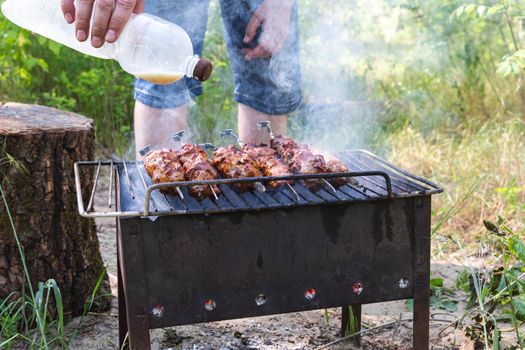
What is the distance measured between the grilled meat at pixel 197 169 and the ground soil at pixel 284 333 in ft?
2.83

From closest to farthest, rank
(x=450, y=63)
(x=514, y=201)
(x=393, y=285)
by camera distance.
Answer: (x=393, y=285)
(x=514, y=201)
(x=450, y=63)

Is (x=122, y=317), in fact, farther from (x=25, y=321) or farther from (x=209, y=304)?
(x=209, y=304)

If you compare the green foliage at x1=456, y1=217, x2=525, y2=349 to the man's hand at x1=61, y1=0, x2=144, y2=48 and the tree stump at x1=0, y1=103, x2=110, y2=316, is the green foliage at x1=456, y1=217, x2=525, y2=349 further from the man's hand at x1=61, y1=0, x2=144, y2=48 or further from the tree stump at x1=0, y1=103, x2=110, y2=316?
the tree stump at x1=0, y1=103, x2=110, y2=316

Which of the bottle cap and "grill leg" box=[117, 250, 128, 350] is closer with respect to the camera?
the bottle cap

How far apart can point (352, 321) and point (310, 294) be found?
27.3 inches

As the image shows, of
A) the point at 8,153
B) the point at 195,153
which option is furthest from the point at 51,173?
the point at 195,153

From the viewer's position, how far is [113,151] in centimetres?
556

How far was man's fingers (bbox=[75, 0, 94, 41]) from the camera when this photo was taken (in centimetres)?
233

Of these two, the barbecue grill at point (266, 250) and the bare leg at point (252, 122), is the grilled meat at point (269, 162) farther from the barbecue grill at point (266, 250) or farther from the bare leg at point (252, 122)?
the bare leg at point (252, 122)

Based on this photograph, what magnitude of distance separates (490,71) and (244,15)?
125 inches

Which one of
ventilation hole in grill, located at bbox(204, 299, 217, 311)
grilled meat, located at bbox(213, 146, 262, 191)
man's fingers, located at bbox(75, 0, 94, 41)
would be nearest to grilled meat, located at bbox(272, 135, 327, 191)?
grilled meat, located at bbox(213, 146, 262, 191)

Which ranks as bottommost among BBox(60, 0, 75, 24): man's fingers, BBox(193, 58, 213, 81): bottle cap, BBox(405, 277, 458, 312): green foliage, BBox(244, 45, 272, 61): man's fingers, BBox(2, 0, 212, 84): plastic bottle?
BBox(405, 277, 458, 312): green foliage

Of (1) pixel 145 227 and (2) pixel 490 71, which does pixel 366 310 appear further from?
(2) pixel 490 71

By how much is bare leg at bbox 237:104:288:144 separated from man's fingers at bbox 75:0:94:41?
1.29 m
